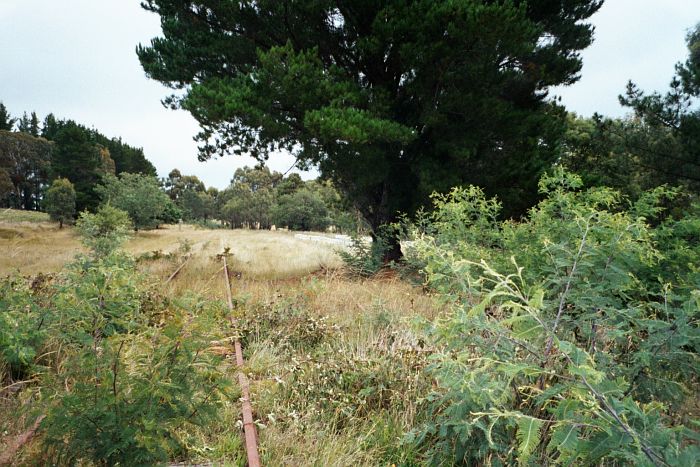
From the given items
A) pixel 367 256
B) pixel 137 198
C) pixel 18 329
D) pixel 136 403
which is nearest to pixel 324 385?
pixel 136 403

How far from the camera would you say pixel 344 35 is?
391 inches

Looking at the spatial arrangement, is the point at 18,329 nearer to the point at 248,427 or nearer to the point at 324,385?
the point at 248,427

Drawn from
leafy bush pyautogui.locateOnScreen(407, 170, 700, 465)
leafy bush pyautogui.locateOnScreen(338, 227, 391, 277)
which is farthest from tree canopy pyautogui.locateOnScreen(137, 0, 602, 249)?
leafy bush pyautogui.locateOnScreen(407, 170, 700, 465)

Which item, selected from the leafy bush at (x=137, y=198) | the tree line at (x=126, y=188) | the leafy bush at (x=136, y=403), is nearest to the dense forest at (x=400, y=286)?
the leafy bush at (x=136, y=403)

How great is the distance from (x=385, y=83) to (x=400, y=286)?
6309 millimetres

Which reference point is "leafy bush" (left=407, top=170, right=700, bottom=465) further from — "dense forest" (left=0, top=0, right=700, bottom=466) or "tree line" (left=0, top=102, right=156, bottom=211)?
"tree line" (left=0, top=102, right=156, bottom=211)

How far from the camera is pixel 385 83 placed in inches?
397

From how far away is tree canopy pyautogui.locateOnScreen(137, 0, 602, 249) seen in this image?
7.47 meters

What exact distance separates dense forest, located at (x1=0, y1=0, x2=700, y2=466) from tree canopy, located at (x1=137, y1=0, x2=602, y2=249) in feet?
0.21

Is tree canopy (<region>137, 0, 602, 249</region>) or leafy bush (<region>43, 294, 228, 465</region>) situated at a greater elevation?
tree canopy (<region>137, 0, 602, 249</region>)

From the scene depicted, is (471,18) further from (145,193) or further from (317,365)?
(145,193)

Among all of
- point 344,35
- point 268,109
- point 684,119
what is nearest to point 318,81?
point 268,109

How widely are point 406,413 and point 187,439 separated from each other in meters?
1.52

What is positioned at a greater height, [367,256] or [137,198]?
[137,198]
